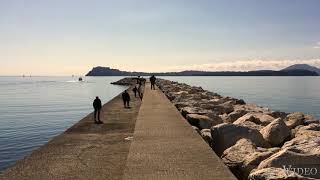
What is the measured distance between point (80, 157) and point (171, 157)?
2691mm

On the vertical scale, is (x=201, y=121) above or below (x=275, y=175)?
below

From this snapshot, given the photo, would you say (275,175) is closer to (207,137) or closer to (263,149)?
(263,149)

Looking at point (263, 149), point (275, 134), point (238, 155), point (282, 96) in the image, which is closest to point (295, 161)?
point (238, 155)

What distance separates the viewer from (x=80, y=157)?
9.66 metres

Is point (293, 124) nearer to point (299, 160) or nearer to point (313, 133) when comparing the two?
point (313, 133)

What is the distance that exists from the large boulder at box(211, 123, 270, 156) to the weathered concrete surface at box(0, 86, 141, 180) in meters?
2.25

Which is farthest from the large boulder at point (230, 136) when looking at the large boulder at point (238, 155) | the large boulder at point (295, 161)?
the large boulder at point (295, 161)

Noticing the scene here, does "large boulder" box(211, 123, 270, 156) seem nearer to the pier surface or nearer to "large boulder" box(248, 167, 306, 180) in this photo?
the pier surface

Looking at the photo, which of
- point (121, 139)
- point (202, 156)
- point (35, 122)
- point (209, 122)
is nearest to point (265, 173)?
point (202, 156)

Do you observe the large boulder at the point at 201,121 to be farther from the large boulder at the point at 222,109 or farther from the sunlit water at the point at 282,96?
the sunlit water at the point at 282,96

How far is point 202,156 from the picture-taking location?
312 inches

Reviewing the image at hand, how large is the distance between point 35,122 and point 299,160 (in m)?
21.3

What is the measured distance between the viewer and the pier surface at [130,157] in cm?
700

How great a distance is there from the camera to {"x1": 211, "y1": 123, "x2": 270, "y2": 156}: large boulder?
10.2m
